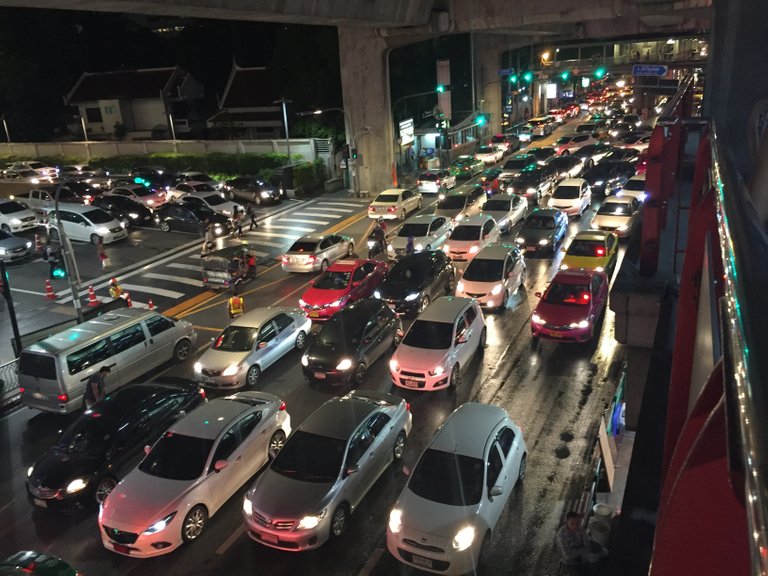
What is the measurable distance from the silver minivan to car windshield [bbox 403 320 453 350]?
22.6ft

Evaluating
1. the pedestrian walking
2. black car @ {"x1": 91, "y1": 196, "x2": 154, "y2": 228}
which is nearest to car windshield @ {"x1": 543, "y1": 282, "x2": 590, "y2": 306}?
the pedestrian walking

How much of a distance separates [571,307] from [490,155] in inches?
1321

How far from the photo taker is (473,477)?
10305 millimetres

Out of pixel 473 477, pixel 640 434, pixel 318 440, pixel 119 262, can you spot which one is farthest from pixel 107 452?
pixel 119 262

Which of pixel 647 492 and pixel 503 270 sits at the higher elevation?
pixel 647 492

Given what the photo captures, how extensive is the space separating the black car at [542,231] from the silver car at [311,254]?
288 inches

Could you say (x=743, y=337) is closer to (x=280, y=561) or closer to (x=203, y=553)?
(x=280, y=561)

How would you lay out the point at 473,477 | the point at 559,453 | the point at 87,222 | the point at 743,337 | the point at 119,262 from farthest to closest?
the point at 87,222
the point at 119,262
the point at 559,453
the point at 473,477
the point at 743,337

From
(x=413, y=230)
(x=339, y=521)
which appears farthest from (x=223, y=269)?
(x=339, y=521)

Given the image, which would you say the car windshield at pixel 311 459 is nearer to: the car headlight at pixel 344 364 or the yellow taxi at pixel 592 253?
the car headlight at pixel 344 364

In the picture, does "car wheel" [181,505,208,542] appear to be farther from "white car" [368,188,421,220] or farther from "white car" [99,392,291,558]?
"white car" [368,188,421,220]

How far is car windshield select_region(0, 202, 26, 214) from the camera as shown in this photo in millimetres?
33062

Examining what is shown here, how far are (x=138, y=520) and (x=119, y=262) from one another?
67.0ft

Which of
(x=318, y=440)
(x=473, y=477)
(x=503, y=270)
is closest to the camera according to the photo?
(x=473, y=477)
